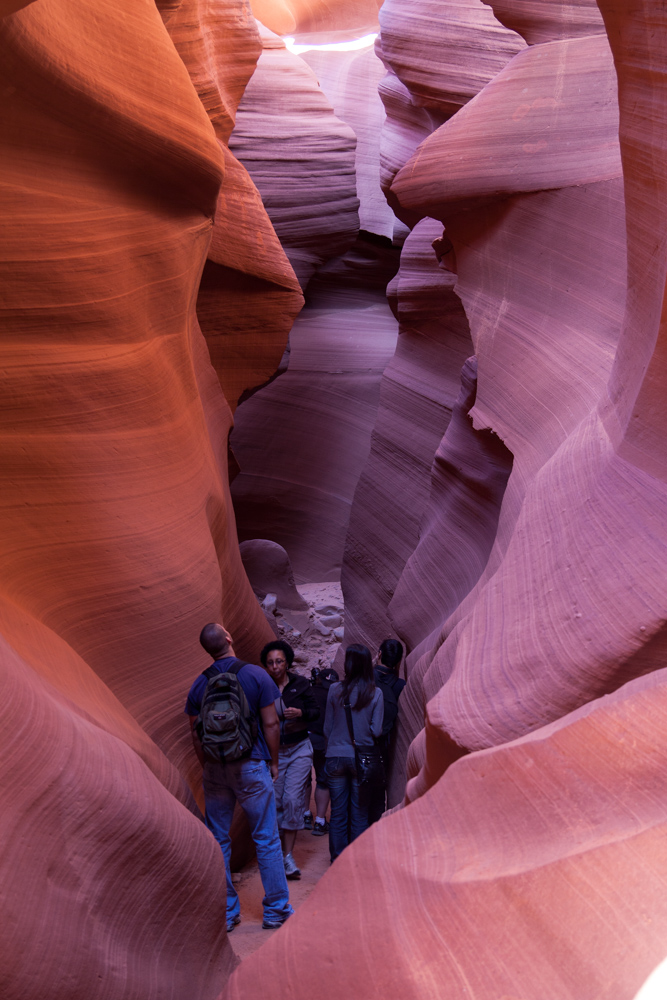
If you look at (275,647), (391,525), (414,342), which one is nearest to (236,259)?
(414,342)

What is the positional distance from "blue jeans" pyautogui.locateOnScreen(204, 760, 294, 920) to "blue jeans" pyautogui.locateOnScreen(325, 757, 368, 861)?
0.88 metres

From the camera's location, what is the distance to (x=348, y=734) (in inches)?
198

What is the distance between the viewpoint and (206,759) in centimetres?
416

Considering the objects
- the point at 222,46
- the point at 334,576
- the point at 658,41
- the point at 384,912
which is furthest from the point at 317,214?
the point at 384,912

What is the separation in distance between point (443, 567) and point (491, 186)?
2.88 metres

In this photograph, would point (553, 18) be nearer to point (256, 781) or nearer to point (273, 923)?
point (256, 781)

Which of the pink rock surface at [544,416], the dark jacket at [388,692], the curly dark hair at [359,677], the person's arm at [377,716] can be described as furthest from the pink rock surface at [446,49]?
the person's arm at [377,716]

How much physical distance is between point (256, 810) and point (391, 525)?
513 cm

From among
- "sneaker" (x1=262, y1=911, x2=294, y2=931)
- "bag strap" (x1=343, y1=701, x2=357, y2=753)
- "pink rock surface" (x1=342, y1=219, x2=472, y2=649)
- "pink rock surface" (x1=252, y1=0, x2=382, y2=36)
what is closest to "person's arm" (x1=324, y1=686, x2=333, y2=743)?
"bag strap" (x1=343, y1=701, x2=357, y2=753)

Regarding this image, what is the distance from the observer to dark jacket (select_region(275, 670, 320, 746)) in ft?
15.6

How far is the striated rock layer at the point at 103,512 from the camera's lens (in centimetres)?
300

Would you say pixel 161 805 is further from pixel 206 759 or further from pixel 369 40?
pixel 369 40

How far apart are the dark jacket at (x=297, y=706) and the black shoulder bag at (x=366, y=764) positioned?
10.9 inches

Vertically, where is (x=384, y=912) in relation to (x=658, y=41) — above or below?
below
